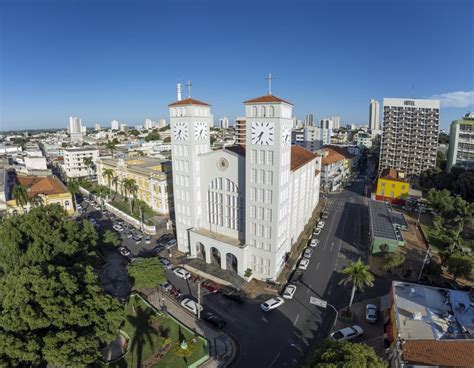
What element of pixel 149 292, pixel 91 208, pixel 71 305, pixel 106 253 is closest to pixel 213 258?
pixel 149 292

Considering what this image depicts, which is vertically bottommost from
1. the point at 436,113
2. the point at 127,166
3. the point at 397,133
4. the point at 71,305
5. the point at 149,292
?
the point at 149,292

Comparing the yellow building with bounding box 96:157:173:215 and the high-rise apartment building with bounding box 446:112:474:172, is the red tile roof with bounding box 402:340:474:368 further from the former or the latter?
the high-rise apartment building with bounding box 446:112:474:172

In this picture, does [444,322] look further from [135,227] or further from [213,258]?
[135,227]

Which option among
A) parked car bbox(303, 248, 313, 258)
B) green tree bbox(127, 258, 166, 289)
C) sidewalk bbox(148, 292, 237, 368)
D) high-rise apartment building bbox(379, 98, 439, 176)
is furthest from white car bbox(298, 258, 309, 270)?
high-rise apartment building bbox(379, 98, 439, 176)

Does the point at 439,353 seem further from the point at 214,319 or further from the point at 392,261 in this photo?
the point at 214,319

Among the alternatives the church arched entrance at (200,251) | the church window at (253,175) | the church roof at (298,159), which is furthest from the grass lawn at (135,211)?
the church roof at (298,159)

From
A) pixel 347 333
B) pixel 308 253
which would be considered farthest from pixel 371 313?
pixel 308 253
